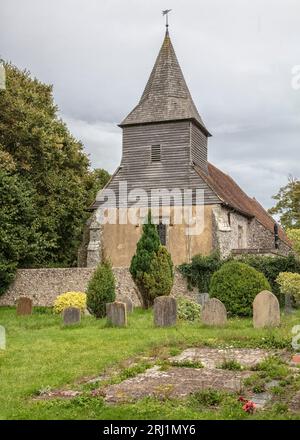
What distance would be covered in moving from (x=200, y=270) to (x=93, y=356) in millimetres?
15711

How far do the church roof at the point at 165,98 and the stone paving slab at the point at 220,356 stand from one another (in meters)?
19.5

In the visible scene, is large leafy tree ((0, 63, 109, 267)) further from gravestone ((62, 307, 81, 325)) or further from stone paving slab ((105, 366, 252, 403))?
stone paving slab ((105, 366, 252, 403))

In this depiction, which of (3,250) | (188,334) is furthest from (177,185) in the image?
(188,334)

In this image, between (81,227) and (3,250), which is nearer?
(3,250)

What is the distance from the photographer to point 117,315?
15.0 meters

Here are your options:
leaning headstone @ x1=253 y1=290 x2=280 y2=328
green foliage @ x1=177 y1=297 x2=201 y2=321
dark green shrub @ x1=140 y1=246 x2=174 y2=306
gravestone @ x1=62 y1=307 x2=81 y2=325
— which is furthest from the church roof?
leaning headstone @ x1=253 y1=290 x2=280 y2=328

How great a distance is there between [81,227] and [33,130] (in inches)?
256

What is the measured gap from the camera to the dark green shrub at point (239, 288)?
17094 millimetres

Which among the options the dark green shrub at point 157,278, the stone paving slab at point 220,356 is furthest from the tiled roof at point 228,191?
the stone paving slab at point 220,356

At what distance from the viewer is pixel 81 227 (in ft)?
101

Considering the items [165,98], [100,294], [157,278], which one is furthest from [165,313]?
[165,98]

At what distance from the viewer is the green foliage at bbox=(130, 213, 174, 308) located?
21945mm

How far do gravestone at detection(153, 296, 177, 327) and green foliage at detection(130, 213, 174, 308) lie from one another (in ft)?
22.8

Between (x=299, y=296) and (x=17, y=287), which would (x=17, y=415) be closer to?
(x=299, y=296)
